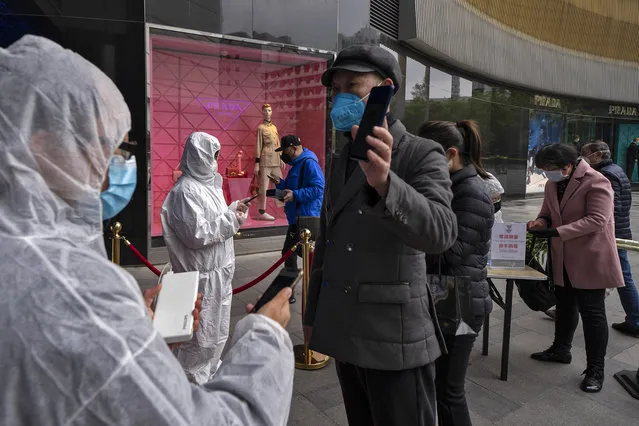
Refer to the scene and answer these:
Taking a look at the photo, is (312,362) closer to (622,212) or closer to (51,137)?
(51,137)

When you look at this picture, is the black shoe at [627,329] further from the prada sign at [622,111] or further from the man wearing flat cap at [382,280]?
the prada sign at [622,111]

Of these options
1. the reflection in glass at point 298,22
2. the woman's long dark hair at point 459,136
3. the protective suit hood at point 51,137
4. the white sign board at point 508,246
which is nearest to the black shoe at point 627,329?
the white sign board at point 508,246

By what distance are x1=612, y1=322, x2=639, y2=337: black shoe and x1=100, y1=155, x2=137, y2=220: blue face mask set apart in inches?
213

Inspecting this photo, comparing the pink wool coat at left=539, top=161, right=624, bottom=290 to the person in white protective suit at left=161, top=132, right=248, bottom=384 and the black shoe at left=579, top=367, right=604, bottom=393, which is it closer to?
the black shoe at left=579, top=367, right=604, bottom=393

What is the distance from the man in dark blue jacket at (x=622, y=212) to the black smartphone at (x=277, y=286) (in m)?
4.65

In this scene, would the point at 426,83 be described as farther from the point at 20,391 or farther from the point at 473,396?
the point at 20,391

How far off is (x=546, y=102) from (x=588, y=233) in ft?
56.0

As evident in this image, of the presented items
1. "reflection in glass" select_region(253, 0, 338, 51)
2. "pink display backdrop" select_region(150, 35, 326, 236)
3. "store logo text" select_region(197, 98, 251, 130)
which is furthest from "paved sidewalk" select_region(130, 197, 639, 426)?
"reflection in glass" select_region(253, 0, 338, 51)

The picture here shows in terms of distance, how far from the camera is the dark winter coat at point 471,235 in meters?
2.76

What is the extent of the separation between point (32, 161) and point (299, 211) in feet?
15.0

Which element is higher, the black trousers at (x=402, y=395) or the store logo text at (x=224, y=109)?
the store logo text at (x=224, y=109)

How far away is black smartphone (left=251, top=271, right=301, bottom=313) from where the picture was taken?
52.1 inches

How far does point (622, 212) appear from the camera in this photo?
16.5 feet

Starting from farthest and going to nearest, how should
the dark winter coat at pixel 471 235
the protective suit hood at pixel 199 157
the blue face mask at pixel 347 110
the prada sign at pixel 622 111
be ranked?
the prada sign at pixel 622 111 → the protective suit hood at pixel 199 157 → the dark winter coat at pixel 471 235 → the blue face mask at pixel 347 110
